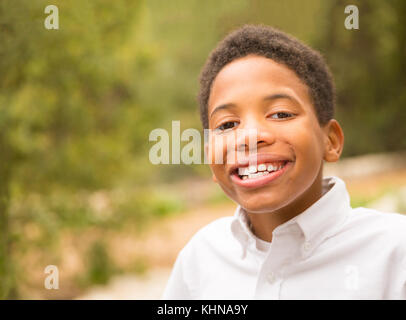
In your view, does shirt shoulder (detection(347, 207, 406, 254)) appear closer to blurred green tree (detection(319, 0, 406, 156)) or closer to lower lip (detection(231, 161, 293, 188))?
lower lip (detection(231, 161, 293, 188))

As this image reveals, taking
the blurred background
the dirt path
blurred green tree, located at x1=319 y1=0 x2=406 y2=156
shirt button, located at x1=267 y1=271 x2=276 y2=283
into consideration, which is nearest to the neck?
shirt button, located at x1=267 y1=271 x2=276 y2=283

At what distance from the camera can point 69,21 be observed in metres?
2.43

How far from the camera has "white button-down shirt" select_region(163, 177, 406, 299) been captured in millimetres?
859

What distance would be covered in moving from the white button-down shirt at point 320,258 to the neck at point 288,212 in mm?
27

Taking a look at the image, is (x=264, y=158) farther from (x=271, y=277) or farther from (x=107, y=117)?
(x=107, y=117)

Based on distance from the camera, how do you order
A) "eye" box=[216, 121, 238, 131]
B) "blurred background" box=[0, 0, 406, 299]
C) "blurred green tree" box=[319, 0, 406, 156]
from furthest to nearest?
"blurred green tree" box=[319, 0, 406, 156] < "blurred background" box=[0, 0, 406, 299] < "eye" box=[216, 121, 238, 131]

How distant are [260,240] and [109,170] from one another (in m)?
2.77

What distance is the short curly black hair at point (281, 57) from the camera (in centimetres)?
98

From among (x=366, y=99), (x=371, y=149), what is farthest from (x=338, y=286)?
(x=371, y=149)

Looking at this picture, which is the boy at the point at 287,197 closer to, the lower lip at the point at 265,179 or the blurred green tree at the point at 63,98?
the lower lip at the point at 265,179

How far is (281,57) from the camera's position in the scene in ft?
3.17

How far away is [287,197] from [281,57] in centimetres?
31

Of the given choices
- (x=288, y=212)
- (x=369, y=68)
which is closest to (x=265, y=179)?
(x=288, y=212)

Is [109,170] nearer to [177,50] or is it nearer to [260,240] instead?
[260,240]
